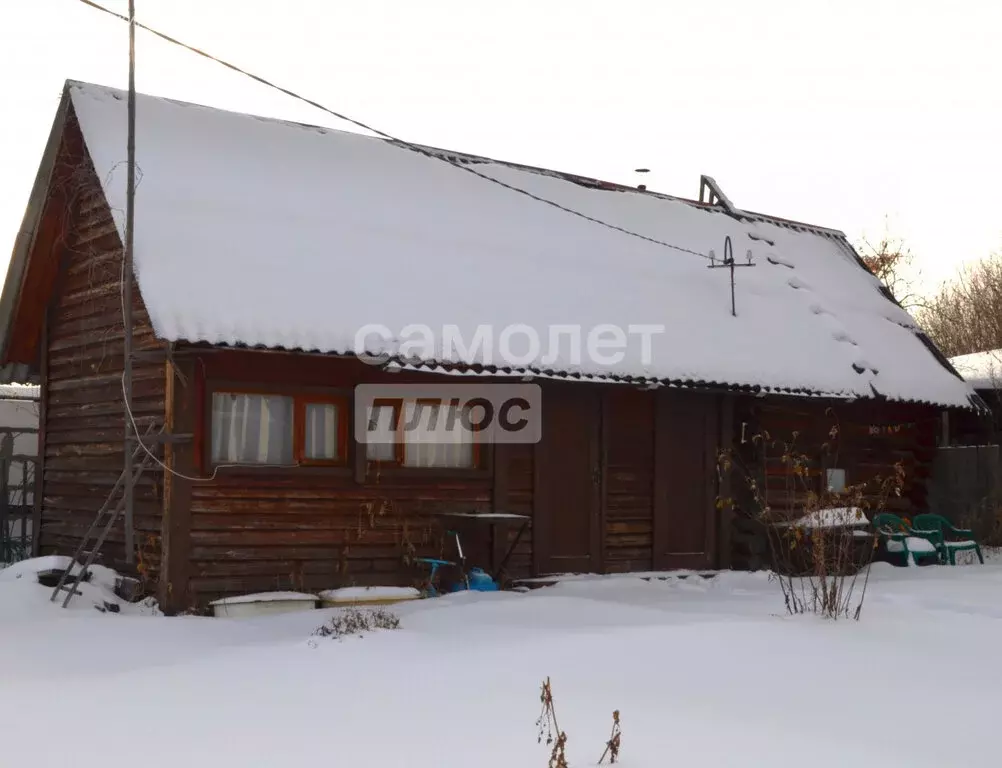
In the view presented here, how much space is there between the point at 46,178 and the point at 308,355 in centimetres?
374

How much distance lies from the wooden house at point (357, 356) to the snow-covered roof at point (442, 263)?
4 centimetres

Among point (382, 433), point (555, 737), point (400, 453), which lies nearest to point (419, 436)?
point (400, 453)

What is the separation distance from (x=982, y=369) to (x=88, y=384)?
1924 centimetres

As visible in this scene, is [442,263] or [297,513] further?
[442,263]

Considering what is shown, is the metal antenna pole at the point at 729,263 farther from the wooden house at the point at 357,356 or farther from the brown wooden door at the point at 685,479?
the brown wooden door at the point at 685,479

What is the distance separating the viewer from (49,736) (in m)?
6.07

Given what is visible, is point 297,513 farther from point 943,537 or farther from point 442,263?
point 943,537

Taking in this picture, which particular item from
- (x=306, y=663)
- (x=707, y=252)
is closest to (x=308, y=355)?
(x=306, y=663)

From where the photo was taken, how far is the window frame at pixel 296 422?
436 inches

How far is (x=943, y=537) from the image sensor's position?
54.1 ft

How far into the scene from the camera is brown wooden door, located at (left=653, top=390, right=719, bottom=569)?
47.0ft

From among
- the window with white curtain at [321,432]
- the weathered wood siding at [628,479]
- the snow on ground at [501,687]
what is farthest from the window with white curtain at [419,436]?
the snow on ground at [501,687]

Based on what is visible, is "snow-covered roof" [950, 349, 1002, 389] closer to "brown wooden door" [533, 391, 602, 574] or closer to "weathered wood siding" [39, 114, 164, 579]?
"brown wooden door" [533, 391, 602, 574]

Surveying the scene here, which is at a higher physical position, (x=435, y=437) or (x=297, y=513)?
(x=435, y=437)
